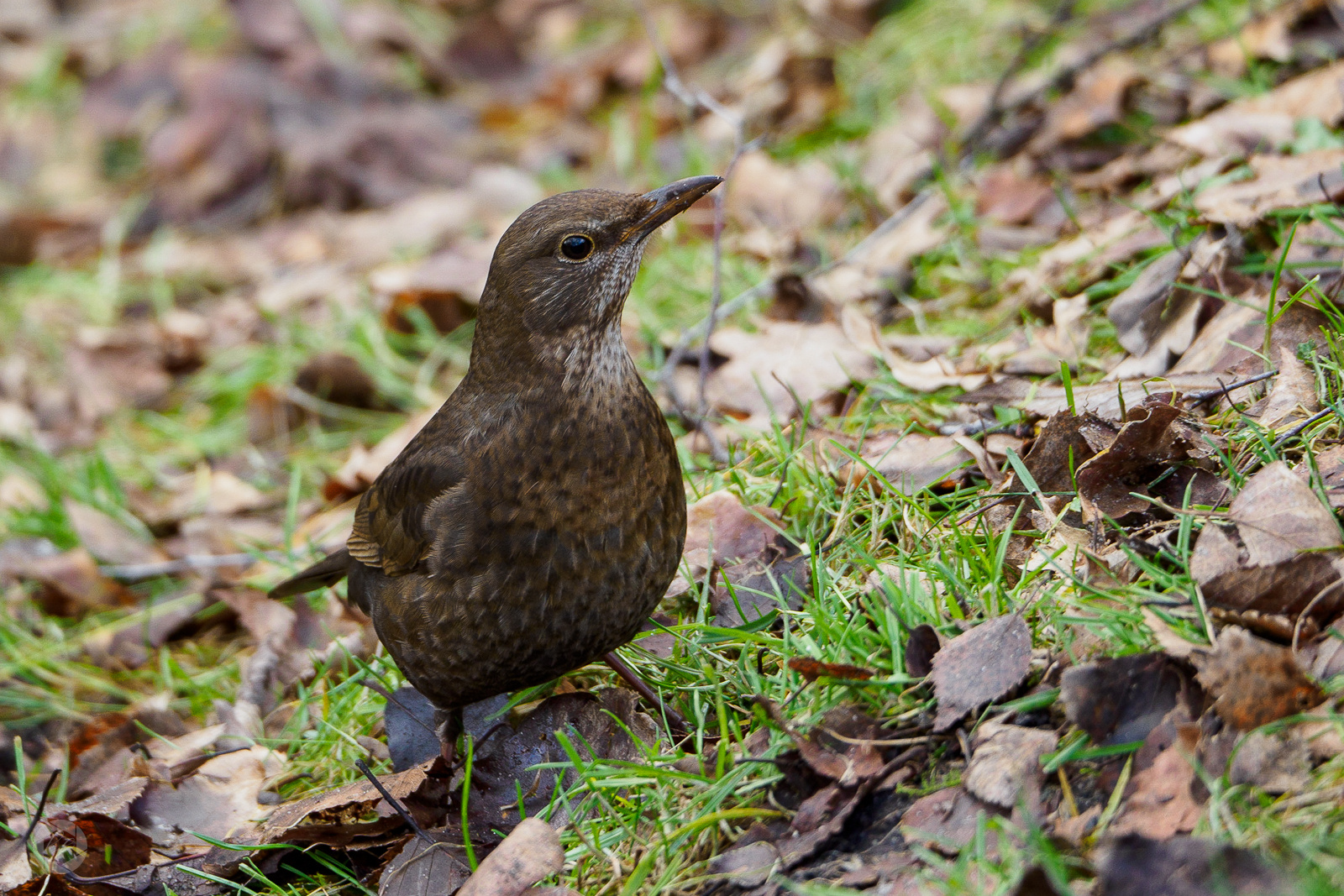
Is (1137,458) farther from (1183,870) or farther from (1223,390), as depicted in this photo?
(1183,870)

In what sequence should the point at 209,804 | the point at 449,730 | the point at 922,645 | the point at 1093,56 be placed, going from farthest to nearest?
the point at 1093,56
the point at 209,804
the point at 449,730
the point at 922,645

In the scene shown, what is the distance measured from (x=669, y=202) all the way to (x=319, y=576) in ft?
5.56

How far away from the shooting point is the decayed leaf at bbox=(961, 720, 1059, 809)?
2.20 metres

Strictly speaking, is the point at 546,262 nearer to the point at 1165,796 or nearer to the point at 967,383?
the point at 967,383

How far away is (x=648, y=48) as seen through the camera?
808 cm

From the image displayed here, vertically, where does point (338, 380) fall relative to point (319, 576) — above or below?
below

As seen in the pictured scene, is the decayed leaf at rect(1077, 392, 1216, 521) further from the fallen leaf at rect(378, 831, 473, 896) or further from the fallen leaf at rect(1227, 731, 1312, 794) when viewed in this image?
the fallen leaf at rect(378, 831, 473, 896)

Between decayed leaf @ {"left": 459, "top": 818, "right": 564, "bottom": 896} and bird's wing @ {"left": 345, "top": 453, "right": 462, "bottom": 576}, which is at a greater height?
bird's wing @ {"left": 345, "top": 453, "right": 462, "bottom": 576}

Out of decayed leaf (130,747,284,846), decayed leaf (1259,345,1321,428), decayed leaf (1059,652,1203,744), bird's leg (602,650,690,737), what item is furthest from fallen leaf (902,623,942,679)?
decayed leaf (130,747,284,846)

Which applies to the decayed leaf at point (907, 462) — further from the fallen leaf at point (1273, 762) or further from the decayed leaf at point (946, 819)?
the fallen leaf at point (1273, 762)

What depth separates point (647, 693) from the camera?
9.81ft

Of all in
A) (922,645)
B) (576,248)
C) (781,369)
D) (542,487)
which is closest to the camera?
(922,645)

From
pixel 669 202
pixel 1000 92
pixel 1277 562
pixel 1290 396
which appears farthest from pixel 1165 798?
pixel 1000 92

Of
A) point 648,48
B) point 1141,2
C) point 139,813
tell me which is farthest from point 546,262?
point 648,48
